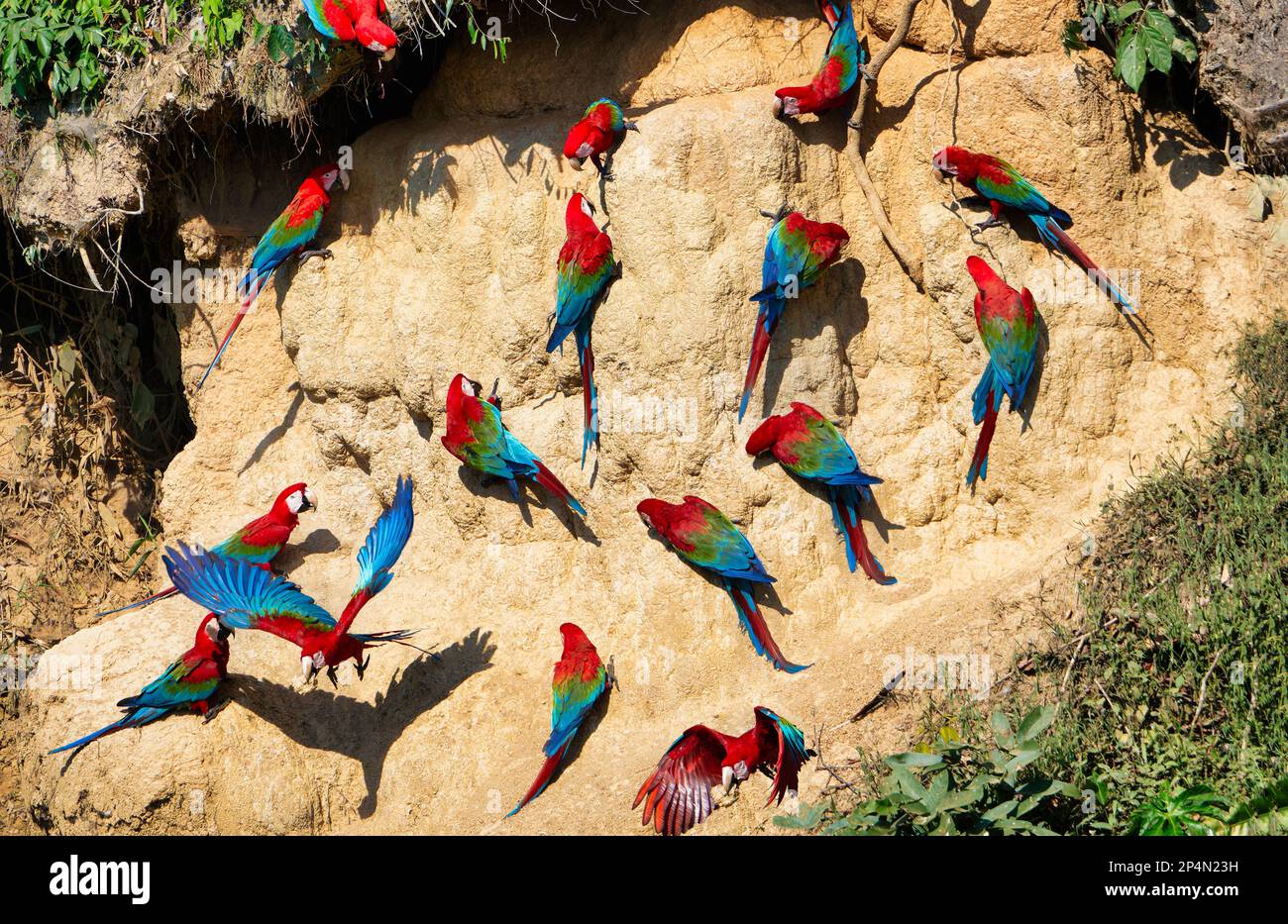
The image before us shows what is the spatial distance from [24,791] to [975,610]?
12.8 feet

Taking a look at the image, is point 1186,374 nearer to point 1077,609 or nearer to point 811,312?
point 1077,609

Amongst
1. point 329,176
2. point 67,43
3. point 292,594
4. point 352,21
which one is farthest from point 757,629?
point 67,43

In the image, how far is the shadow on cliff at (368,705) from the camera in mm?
5246

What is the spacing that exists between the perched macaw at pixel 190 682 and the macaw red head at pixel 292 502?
60 centimetres

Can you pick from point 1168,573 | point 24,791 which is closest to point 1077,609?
point 1168,573

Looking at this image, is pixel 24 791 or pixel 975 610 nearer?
pixel 975 610

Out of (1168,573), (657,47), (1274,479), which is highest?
(657,47)

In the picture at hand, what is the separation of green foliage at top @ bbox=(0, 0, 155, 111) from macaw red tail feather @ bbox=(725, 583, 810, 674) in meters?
3.45

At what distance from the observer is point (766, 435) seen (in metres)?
4.95

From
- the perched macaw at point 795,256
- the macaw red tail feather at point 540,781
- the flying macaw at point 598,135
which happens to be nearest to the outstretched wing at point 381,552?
the macaw red tail feather at point 540,781

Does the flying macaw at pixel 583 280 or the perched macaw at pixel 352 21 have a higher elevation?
the perched macaw at pixel 352 21

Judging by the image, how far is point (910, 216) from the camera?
5195mm

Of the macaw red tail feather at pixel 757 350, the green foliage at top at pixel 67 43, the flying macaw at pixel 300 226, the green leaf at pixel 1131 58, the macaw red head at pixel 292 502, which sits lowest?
the macaw red head at pixel 292 502

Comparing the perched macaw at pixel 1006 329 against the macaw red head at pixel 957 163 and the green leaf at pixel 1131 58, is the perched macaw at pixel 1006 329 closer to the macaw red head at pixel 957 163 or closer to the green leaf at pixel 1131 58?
the macaw red head at pixel 957 163
